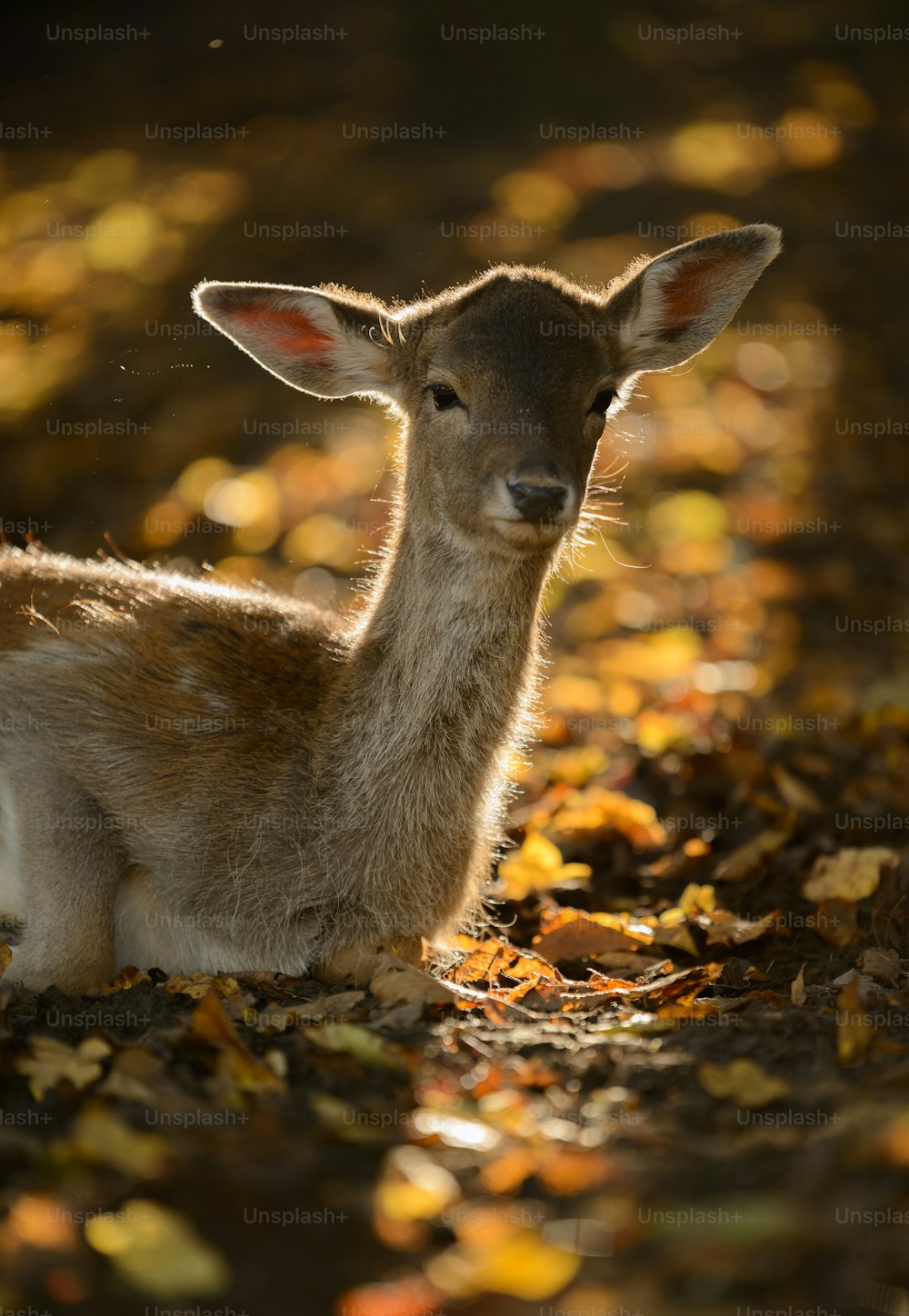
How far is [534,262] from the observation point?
11875 mm

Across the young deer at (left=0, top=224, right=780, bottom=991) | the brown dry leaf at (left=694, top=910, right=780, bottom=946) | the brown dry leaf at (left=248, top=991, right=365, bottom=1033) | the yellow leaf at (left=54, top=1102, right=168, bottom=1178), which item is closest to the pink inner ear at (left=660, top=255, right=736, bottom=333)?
the young deer at (left=0, top=224, right=780, bottom=991)

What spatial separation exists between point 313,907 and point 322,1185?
1635 mm

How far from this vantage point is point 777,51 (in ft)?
52.4

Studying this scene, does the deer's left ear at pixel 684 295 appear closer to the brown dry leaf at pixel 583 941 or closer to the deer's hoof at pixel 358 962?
the brown dry leaf at pixel 583 941

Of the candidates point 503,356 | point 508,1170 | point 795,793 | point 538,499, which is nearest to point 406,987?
point 508,1170

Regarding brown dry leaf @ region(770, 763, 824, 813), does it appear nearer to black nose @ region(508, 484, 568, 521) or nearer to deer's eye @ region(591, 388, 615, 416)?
deer's eye @ region(591, 388, 615, 416)

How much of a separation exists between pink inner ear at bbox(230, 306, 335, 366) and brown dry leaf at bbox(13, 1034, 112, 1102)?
8.31 feet

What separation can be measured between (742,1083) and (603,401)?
2255 millimetres

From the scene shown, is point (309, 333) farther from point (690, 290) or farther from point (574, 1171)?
point (574, 1171)

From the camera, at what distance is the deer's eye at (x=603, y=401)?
459 cm

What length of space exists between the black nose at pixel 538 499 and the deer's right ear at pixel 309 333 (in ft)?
3.41

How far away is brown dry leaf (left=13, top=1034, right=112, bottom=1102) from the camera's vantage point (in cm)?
325

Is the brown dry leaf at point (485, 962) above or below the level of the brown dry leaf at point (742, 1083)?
below

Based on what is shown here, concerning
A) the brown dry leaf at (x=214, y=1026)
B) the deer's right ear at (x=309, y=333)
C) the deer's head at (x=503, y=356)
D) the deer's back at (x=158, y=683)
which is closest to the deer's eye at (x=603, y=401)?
the deer's head at (x=503, y=356)
